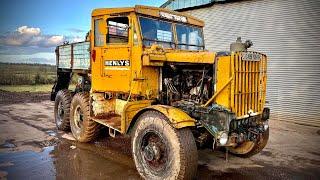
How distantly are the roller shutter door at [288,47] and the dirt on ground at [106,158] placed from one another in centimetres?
174

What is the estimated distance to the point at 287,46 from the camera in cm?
1126

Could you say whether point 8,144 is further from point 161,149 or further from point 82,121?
point 161,149

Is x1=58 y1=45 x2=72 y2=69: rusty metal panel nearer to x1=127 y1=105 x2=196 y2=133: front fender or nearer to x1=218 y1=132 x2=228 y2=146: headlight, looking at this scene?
x1=127 y1=105 x2=196 y2=133: front fender

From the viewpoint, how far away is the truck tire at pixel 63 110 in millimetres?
8773

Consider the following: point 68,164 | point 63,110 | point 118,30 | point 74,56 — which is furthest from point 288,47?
point 68,164

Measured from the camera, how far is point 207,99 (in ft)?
18.3

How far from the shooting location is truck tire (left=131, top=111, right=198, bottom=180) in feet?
15.5

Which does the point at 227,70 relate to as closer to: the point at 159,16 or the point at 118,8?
the point at 159,16

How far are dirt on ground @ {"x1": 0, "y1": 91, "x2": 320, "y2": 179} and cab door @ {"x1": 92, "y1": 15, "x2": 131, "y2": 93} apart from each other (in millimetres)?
1518

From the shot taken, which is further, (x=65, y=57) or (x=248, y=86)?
(x=65, y=57)

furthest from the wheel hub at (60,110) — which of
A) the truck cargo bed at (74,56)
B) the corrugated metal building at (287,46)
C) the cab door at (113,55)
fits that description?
the corrugated metal building at (287,46)

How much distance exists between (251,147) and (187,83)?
1.88 meters

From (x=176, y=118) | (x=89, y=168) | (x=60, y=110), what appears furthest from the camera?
(x=60, y=110)

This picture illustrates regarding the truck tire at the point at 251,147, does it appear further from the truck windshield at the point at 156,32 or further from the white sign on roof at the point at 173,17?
the white sign on roof at the point at 173,17
